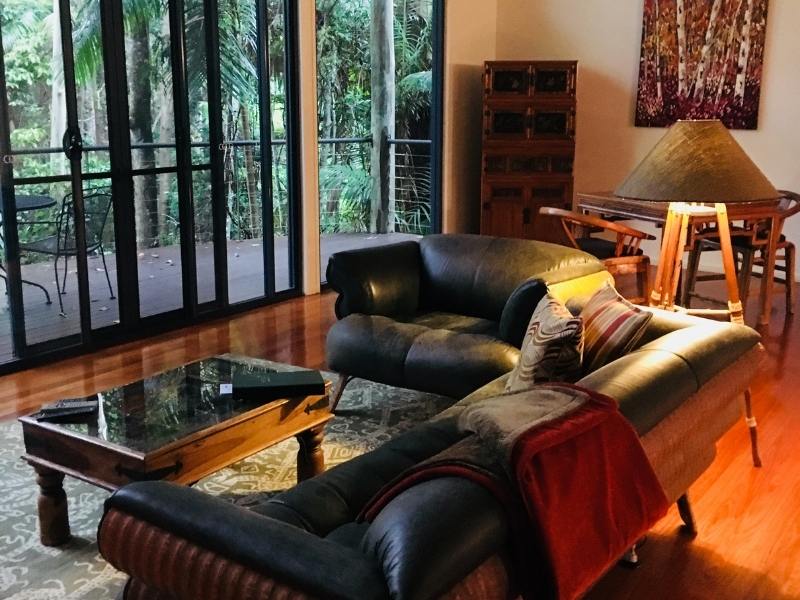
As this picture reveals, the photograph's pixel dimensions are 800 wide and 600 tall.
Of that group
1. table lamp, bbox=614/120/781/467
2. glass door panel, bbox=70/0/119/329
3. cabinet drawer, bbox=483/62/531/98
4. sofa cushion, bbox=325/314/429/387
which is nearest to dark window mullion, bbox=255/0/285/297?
glass door panel, bbox=70/0/119/329

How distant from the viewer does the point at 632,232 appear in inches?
189

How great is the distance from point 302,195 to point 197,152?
89 cm

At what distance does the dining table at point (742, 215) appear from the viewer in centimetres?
493

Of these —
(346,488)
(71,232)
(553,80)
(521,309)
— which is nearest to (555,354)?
(346,488)

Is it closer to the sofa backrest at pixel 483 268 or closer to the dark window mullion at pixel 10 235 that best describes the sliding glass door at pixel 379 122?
the dark window mullion at pixel 10 235

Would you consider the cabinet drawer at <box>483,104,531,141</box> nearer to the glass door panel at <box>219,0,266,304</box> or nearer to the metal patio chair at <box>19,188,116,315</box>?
the glass door panel at <box>219,0,266,304</box>

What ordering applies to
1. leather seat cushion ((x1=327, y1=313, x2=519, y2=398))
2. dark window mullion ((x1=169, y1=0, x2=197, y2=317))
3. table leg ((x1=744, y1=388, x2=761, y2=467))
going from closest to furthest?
table leg ((x1=744, y1=388, x2=761, y2=467)) < leather seat cushion ((x1=327, y1=313, x2=519, y2=398)) < dark window mullion ((x1=169, y1=0, x2=197, y2=317))

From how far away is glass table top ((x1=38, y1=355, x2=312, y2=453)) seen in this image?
2443mm

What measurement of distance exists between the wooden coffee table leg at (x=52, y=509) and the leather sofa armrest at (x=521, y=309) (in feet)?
5.36

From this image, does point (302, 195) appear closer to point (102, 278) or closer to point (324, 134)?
point (324, 134)

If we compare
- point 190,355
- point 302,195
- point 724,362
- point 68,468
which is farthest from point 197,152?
point 724,362

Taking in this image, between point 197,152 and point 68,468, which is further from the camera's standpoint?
point 197,152

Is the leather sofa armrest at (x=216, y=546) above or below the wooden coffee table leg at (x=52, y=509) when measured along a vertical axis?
above

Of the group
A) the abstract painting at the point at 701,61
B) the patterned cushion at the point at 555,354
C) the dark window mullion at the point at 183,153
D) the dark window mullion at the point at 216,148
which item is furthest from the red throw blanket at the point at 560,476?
the abstract painting at the point at 701,61
